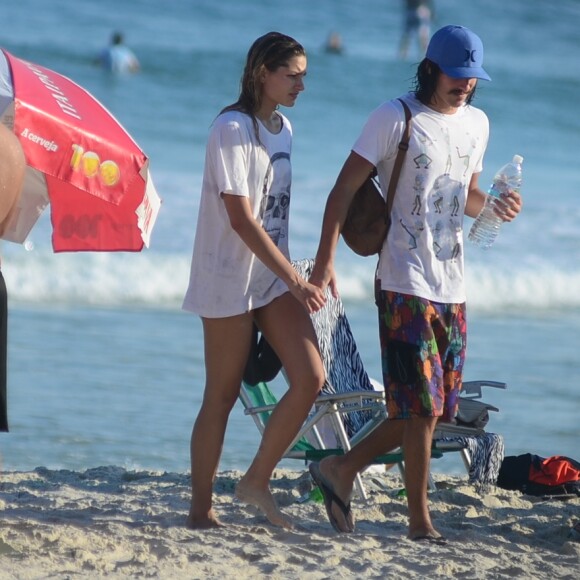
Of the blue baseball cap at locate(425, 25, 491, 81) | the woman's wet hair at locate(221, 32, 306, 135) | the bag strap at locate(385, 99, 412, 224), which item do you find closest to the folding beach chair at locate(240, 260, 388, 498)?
the bag strap at locate(385, 99, 412, 224)

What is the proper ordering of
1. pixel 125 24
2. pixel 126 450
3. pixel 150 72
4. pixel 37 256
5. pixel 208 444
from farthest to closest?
1. pixel 125 24
2. pixel 150 72
3. pixel 37 256
4. pixel 126 450
5. pixel 208 444

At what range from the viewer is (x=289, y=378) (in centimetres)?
414

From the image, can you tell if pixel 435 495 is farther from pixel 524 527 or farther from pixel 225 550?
pixel 225 550

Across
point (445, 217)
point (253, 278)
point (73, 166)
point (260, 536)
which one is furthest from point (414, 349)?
point (73, 166)

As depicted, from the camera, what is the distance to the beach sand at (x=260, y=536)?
3.75 m

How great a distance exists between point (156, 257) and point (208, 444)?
25.3 feet

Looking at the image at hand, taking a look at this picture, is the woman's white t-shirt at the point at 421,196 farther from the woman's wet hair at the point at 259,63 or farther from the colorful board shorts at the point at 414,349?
the woman's wet hair at the point at 259,63

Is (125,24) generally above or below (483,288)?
above

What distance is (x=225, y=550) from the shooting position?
3.93 metres

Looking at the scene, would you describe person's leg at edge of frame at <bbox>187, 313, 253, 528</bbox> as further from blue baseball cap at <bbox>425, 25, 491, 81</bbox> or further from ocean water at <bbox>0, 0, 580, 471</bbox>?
blue baseball cap at <bbox>425, 25, 491, 81</bbox>

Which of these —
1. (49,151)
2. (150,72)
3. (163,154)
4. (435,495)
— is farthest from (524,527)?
(150,72)

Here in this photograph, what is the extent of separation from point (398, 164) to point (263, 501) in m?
1.22

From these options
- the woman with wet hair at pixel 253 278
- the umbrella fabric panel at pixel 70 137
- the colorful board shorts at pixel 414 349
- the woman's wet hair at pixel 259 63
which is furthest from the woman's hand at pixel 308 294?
the umbrella fabric panel at pixel 70 137

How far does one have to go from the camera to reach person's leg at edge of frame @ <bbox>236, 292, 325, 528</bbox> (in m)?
4.10
